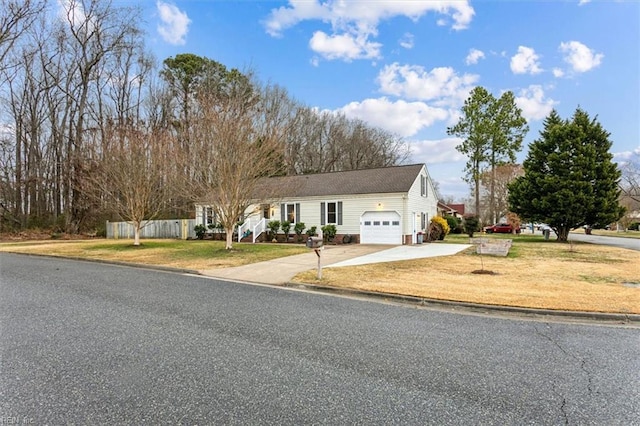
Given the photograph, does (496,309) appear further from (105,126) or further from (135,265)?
(105,126)

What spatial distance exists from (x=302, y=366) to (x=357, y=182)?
20.2 metres

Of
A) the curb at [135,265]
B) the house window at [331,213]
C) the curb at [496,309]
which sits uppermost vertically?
the house window at [331,213]

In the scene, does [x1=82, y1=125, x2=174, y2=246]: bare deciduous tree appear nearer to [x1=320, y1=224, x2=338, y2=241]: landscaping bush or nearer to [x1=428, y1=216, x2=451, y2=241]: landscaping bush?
[x1=320, y1=224, x2=338, y2=241]: landscaping bush

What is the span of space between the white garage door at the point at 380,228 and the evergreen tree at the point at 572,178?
9.38 metres

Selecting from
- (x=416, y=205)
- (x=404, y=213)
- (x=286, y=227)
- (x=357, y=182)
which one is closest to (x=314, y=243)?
(x=404, y=213)

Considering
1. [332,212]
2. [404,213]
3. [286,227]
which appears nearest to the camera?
[404,213]

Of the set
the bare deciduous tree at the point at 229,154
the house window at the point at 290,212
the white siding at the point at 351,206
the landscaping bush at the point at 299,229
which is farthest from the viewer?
the house window at the point at 290,212

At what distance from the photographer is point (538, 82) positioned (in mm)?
15594

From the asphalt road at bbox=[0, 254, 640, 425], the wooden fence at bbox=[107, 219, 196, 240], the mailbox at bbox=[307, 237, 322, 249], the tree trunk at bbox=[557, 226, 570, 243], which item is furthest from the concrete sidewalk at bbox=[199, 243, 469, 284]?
the wooden fence at bbox=[107, 219, 196, 240]

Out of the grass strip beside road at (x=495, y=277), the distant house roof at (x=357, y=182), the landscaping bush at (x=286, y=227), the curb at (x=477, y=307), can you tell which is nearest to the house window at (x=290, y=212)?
the landscaping bush at (x=286, y=227)

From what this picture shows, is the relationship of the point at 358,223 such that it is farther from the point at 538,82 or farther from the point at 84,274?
the point at 84,274

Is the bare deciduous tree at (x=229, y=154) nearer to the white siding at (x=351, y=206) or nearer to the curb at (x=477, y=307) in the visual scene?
the white siding at (x=351, y=206)

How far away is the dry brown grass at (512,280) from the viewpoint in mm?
6822

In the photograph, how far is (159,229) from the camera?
94.3ft
